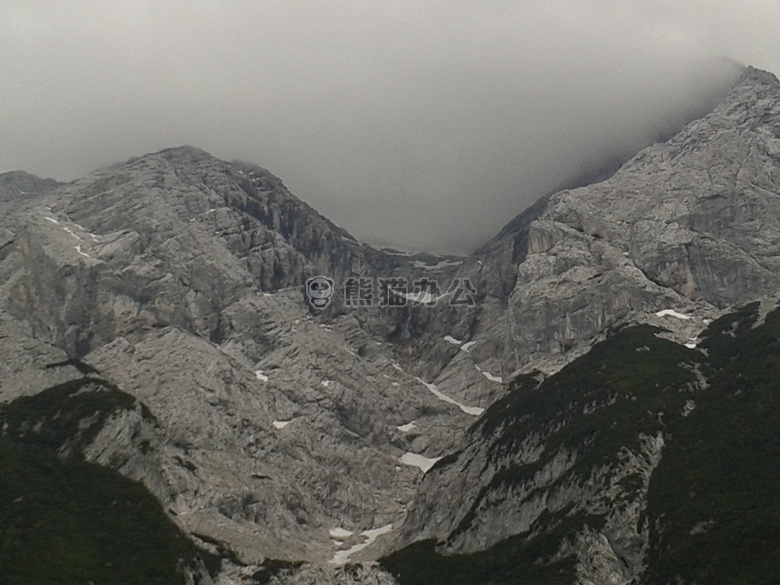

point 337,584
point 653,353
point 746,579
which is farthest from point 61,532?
point 653,353

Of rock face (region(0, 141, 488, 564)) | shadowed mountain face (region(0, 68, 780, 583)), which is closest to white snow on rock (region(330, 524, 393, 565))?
shadowed mountain face (region(0, 68, 780, 583))

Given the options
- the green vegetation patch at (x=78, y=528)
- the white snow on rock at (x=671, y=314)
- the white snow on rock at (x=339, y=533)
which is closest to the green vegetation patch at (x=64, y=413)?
the green vegetation patch at (x=78, y=528)

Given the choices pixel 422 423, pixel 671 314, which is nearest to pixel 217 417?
pixel 422 423

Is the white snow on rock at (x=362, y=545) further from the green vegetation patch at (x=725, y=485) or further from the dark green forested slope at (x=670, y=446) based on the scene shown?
the green vegetation patch at (x=725, y=485)

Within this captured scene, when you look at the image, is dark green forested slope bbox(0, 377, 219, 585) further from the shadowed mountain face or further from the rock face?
the rock face

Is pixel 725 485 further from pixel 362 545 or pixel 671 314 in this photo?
pixel 671 314

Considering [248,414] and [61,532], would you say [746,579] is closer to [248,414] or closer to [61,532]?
[61,532]
